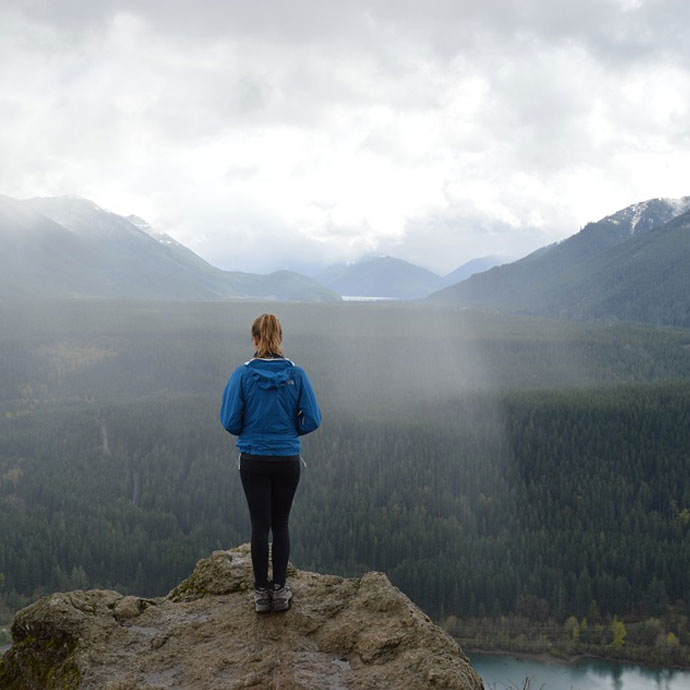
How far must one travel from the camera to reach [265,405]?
469 inches

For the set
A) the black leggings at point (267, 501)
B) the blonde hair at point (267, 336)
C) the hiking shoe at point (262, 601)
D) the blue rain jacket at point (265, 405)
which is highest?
the blonde hair at point (267, 336)

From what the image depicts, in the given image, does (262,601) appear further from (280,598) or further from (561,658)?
(561,658)

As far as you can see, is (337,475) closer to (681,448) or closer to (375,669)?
(681,448)

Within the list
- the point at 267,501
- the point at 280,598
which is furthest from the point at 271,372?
the point at 280,598

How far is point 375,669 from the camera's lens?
982 cm

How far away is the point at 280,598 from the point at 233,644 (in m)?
1.19

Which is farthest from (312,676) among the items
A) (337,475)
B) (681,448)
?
(681,448)

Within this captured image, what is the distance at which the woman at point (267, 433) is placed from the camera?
11.8 m

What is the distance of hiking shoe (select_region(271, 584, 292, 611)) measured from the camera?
11484 mm

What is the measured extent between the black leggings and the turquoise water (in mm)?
94491

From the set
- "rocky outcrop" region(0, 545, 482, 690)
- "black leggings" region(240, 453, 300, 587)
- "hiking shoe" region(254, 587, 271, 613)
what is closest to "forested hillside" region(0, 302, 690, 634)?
"rocky outcrop" region(0, 545, 482, 690)

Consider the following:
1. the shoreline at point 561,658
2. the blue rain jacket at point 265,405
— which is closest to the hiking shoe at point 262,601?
the blue rain jacket at point 265,405

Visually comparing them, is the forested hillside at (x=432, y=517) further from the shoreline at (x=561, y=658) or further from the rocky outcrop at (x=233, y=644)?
the rocky outcrop at (x=233, y=644)

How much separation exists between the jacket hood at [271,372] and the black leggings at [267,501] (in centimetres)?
125
